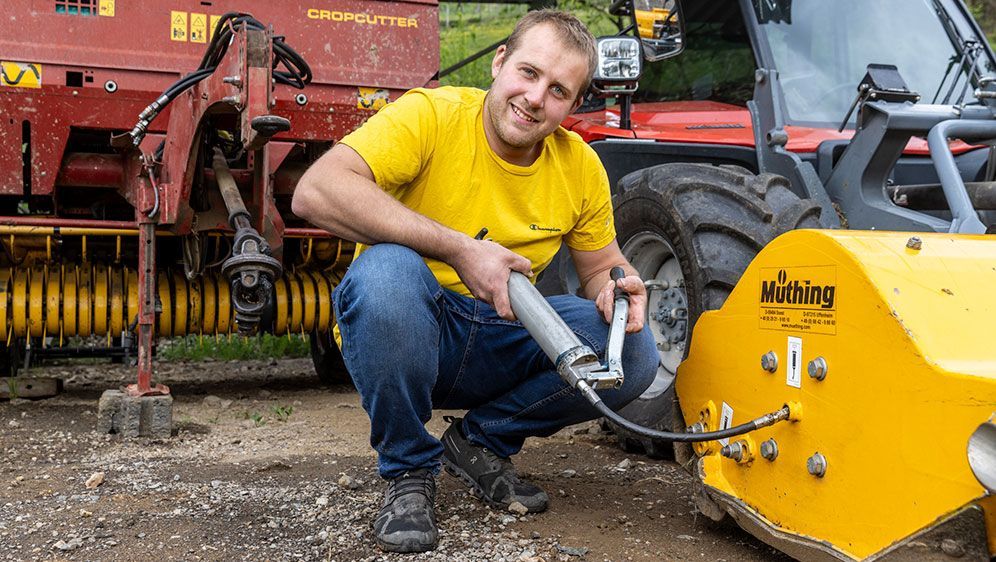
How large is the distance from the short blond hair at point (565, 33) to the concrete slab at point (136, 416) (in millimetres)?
2127

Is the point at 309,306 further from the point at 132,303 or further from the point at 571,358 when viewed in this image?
the point at 571,358

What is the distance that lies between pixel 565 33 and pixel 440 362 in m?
0.89

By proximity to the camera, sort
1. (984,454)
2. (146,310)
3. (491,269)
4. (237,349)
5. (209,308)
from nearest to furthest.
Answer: (984,454)
(491,269)
(146,310)
(209,308)
(237,349)

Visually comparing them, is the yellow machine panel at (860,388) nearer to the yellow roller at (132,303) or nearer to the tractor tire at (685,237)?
the tractor tire at (685,237)

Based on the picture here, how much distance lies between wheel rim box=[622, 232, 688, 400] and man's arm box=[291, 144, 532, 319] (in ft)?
3.63

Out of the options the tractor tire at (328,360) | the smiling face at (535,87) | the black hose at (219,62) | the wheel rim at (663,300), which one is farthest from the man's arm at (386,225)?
the tractor tire at (328,360)

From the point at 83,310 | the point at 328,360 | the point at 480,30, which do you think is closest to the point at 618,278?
the point at 83,310

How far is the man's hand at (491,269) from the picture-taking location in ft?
7.68

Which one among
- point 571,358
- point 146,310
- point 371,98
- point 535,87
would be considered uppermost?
point 535,87

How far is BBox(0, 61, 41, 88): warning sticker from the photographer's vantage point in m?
4.39

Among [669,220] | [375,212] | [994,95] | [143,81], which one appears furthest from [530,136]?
[143,81]

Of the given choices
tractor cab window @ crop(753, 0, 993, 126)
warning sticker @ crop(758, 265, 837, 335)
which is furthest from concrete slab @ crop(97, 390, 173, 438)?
tractor cab window @ crop(753, 0, 993, 126)

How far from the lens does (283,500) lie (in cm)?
291

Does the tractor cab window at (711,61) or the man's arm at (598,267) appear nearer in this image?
the man's arm at (598,267)
